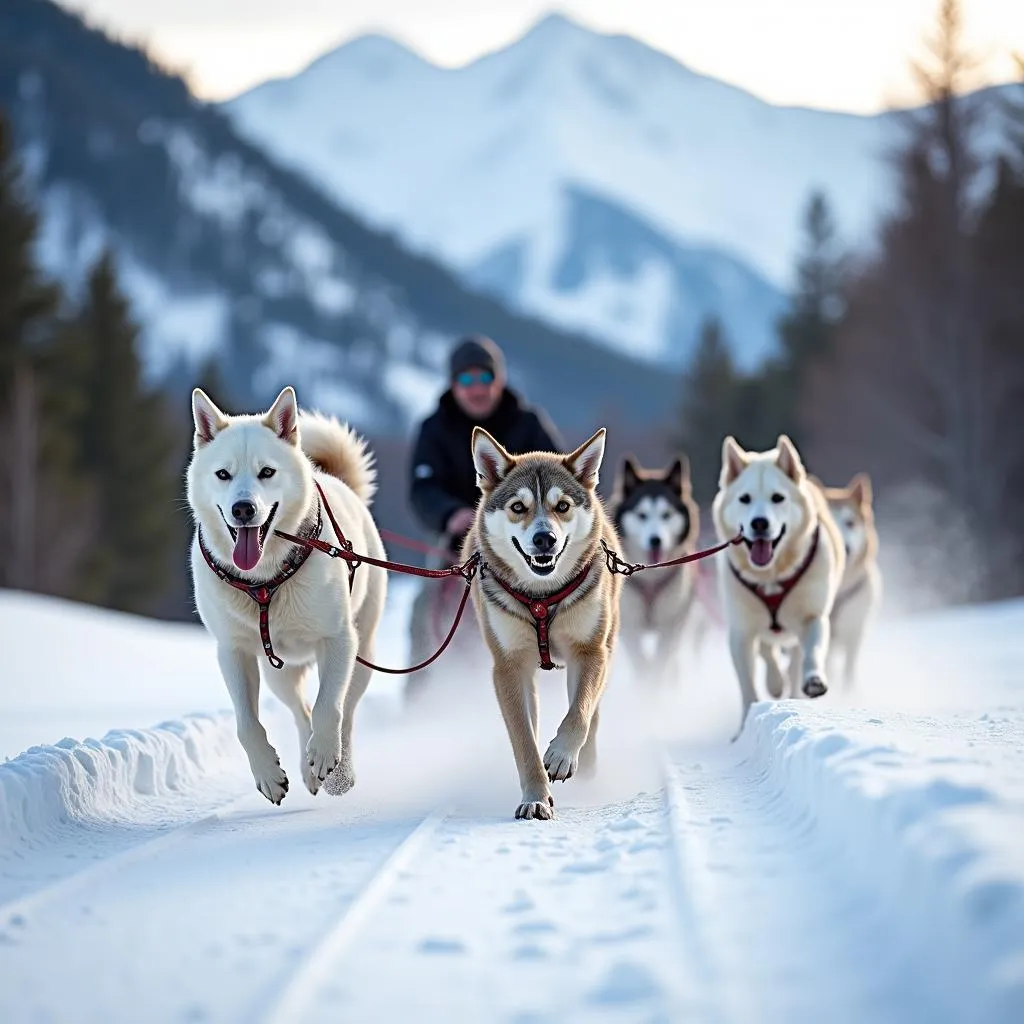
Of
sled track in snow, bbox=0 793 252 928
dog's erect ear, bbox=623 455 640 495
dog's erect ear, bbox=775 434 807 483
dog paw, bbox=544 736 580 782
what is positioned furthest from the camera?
dog's erect ear, bbox=623 455 640 495

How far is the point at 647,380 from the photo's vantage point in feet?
395

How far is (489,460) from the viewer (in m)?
5.12

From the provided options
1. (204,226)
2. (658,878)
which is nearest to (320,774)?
(658,878)

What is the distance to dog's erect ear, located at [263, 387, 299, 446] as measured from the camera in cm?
483

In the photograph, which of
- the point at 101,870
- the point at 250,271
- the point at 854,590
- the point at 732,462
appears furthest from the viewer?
the point at 250,271

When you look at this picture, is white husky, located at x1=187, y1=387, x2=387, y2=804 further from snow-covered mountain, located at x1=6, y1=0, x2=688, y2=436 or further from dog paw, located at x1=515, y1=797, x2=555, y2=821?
snow-covered mountain, located at x1=6, y1=0, x2=688, y2=436

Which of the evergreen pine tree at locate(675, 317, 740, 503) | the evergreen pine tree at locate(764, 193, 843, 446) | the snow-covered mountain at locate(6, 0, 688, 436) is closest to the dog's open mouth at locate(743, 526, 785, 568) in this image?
the evergreen pine tree at locate(764, 193, 843, 446)

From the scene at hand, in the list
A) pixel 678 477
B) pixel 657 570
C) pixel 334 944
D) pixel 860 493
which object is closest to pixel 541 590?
pixel 334 944

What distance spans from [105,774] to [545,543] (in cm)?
201

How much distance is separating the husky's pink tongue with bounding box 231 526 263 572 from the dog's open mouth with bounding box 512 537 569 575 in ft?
3.23

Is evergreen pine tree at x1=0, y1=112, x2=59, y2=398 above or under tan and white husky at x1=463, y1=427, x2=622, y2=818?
above

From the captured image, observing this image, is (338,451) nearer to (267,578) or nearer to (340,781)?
(267,578)

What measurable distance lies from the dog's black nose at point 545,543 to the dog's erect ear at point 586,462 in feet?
1.93

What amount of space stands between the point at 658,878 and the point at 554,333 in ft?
399
